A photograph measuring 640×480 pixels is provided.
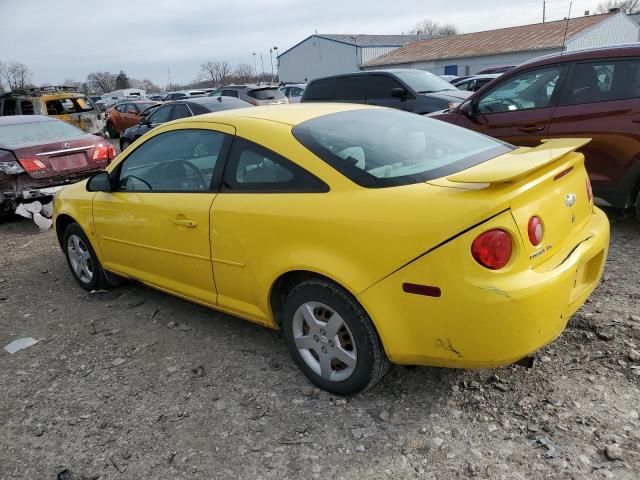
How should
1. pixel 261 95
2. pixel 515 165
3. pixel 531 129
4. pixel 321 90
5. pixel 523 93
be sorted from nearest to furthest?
pixel 515 165 → pixel 531 129 → pixel 523 93 → pixel 321 90 → pixel 261 95

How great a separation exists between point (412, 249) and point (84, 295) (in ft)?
11.6

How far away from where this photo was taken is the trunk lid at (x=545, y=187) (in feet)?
7.56

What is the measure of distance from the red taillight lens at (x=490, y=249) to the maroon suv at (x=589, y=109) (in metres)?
3.33

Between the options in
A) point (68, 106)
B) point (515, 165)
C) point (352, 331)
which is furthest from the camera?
point (68, 106)

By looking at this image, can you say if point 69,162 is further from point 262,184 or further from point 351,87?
point 262,184

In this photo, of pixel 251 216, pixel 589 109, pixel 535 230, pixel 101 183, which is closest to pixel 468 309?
pixel 535 230

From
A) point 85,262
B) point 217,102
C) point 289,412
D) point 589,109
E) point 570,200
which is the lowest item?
point 289,412

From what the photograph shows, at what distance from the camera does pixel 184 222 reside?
3.31 m

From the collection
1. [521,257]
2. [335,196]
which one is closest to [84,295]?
[335,196]

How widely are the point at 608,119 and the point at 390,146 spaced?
304cm

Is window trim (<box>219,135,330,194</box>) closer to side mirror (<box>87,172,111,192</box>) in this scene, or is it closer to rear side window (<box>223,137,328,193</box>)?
rear side window (<box>223,137,328,193</box>)

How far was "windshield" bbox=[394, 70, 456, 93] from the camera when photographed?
30.9 ft

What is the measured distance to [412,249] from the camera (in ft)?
7.64

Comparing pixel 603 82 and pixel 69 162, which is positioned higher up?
pixel 603 82
